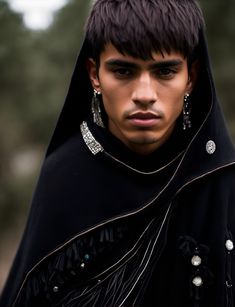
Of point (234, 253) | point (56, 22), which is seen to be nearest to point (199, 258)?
point (234, 253)

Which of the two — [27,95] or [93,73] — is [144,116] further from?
[27,95]

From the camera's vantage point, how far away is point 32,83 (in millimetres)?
7711

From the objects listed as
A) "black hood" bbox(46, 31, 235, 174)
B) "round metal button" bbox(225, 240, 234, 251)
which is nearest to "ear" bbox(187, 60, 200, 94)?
"black hood" bbox(46, 31, 235, 174)

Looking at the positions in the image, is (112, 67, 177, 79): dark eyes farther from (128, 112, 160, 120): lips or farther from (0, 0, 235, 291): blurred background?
(0, 0, 235, 291): blurred background

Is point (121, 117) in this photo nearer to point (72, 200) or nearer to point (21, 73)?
point (72, 200)

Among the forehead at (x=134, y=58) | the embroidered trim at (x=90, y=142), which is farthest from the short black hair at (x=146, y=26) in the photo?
the embroidered trim at (x=90, y=142)

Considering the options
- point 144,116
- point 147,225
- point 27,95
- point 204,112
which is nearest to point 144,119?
point 144,116

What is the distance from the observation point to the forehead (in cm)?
278

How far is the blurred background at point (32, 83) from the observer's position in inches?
278

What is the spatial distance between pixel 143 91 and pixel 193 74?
1.09 ft

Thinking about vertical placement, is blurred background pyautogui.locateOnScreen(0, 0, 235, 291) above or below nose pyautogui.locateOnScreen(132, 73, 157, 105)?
above

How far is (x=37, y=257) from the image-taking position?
3.09 m

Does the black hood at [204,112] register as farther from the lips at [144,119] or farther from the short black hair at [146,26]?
the lips at [144,119]

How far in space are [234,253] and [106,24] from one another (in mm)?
1036
